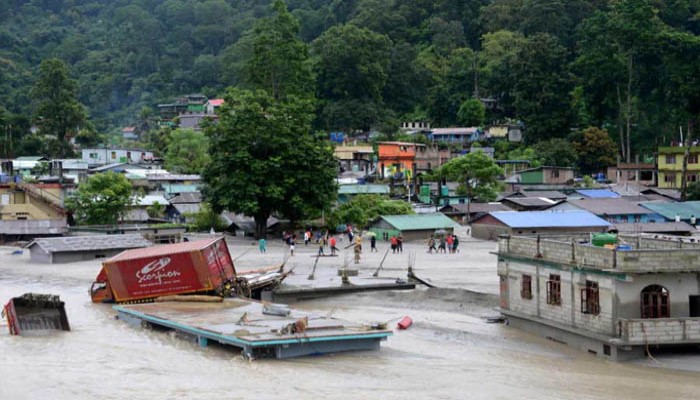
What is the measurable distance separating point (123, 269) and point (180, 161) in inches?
1798

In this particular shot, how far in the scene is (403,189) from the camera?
64.8 metres

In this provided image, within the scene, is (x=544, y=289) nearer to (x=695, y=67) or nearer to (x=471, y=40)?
(x=695, y=67)

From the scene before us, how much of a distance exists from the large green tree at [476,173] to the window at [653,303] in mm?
38802

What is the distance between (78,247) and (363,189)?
22564 millimetres

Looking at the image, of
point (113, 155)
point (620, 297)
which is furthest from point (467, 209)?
point (113, 155)

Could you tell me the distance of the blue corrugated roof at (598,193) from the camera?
5963 cm

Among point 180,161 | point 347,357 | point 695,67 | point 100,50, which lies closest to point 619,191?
point 695,67

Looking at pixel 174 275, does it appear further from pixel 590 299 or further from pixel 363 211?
pixel 363 211

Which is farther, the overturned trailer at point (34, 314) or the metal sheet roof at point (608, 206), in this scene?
the metal sheet roof at point (608, 206)

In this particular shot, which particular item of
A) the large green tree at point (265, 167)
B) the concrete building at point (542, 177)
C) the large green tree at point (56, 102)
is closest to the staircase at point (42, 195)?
the large green tree at point (265, 167)

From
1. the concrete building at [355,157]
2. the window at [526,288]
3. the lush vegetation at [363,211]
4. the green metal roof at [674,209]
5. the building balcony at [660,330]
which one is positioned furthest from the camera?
the concrete building at [355,157]

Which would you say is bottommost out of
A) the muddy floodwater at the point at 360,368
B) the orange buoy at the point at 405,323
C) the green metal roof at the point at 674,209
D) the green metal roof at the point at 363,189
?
the muddy floodwater at the point at 360,368

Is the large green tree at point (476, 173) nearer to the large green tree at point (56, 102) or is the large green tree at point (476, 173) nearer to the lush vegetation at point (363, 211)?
the lush vegetation at point (363, 211)

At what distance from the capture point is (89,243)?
4141 centimetres
